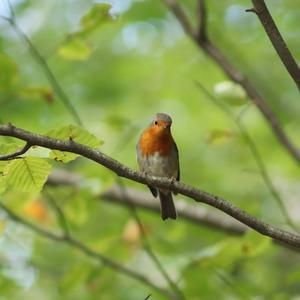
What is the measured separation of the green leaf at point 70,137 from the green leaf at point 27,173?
0.06 metres

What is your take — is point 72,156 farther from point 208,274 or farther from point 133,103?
point 133,103

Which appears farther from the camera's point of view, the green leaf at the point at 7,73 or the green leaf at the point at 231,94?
the green leaf at the point at 7,73

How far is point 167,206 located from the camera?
201 inches

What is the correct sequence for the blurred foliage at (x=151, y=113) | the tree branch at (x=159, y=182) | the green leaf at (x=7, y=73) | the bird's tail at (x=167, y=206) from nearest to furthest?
1. the tree branch at (x=159, y=182)
2. the green leaf at (x=7, y=73)
3. the bird's tail at (x=167, y=206)
4. the blurred foliage at (x=151, y=113)

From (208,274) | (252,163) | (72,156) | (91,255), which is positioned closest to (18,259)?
(91,255)

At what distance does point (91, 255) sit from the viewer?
14.6 feet

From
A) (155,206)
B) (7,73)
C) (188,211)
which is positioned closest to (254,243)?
(7,73)

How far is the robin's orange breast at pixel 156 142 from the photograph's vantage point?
4.77 metres

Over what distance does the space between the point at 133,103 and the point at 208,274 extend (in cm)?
322

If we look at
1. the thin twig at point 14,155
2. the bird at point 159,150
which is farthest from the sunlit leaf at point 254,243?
the thin twig at point 14,155

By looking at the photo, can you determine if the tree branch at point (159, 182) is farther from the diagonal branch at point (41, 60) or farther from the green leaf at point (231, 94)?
the diagonal branch at point (41, 60)

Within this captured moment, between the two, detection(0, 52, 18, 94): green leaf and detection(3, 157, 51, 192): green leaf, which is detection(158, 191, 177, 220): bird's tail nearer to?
detection(0, 52, 18, 94): green leaf

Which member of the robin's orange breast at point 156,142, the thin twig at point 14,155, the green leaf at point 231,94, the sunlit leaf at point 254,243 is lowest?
the sunlit leaf at point 254,243

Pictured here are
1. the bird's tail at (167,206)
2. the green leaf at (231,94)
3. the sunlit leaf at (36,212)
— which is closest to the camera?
the green leaf at (231,94)
